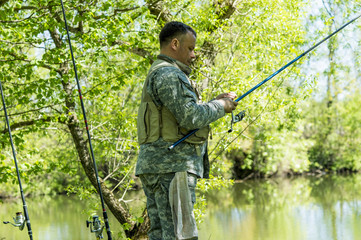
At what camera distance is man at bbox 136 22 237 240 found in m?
2.46

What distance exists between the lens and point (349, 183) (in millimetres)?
22891

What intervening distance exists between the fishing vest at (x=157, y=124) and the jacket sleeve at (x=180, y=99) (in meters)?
0.06

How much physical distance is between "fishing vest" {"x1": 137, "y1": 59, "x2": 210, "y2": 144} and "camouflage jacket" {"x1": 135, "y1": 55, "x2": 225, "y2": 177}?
3 cm

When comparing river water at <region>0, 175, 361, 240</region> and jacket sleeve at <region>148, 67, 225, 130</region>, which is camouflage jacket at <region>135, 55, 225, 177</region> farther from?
river water at <region>0, 175, 361, 240</region>

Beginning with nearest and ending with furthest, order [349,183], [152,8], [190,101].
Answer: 1. [190,101]
2. [152,8]
3. [349,183]

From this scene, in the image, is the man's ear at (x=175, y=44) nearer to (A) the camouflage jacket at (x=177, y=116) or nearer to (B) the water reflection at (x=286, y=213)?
(A) the camouflage jacket at (x=177, y=116)

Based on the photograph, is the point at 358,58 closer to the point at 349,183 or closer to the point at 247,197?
the point at 247,197

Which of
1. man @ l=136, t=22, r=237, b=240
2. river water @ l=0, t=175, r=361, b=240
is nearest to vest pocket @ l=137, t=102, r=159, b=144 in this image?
man @ l=136, t=22, r=237, b=240

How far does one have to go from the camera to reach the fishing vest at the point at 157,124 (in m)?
2.54

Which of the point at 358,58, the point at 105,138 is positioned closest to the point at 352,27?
the point at 358,58

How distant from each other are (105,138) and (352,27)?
20.8ft

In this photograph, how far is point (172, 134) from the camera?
253 cm

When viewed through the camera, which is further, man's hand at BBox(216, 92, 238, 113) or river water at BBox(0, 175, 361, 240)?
river water at BBox(0, 175, 361, 240)

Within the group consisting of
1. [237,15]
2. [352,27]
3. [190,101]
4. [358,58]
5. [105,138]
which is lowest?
[190,101]
